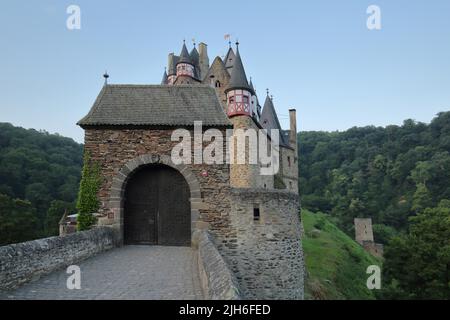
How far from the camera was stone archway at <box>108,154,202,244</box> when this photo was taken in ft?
40.7

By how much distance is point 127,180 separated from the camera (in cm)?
1270

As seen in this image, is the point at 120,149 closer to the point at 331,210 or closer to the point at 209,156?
the point at 209,156

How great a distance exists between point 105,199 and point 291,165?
97.8 ft

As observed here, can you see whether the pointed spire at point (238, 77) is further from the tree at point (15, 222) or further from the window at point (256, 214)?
the tree at point (15, 222)

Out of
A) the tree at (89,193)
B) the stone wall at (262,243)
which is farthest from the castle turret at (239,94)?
the tree at (89,193)

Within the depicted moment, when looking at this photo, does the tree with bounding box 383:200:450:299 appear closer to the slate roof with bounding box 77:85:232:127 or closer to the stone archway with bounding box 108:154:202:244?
the stone archway with bounding box 108:154:202:244

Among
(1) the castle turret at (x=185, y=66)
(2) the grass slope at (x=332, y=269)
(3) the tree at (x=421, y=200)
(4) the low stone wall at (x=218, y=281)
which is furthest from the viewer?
(3) the tree at (x=421, y=200)

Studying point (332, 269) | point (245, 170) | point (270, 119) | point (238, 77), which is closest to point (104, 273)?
point (245, 170)

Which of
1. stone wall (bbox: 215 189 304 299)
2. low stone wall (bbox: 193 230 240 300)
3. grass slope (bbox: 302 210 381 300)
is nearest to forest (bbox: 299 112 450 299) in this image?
grass slope (bbox: 302 210 381 300)

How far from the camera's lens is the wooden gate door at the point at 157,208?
1283cm

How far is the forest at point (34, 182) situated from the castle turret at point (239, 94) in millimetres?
26203

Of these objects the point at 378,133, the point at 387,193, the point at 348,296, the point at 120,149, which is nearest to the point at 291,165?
the point at 348,296

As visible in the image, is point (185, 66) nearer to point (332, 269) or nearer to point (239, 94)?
point (239, 94)

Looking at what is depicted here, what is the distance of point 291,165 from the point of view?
39719mm
